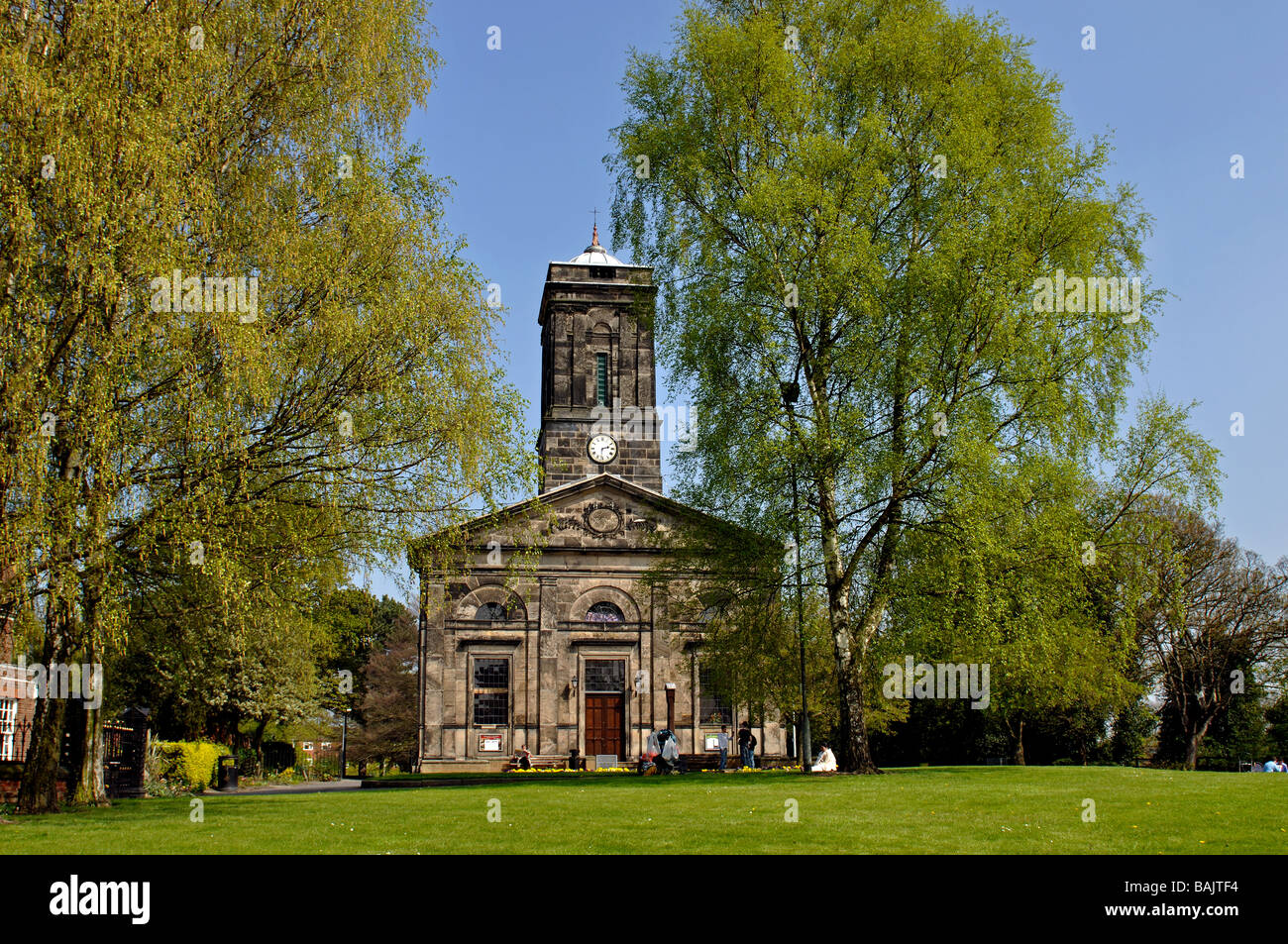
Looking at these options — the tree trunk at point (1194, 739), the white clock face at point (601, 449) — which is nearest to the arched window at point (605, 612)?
the white clock face at point (601, 449)

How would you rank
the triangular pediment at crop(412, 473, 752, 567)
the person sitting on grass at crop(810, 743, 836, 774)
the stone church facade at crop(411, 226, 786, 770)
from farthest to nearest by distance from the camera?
1. the triangular pediment at crop(412, 473, 752, 567)
2. the stone church facade at crop(411, 226, 786, 770)
3. the person sitting on grass at crop(810, 743, 836, 774)

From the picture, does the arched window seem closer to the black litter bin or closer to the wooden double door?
the wooden double door

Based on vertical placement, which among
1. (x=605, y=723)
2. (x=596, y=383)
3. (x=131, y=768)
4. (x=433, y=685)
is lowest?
(x=605, y=723)

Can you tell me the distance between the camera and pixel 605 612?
141ft

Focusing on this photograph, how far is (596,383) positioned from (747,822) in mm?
37234

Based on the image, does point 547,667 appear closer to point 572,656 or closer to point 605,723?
point 572,656

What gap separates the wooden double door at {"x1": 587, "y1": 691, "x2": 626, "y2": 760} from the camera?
41.7 metres

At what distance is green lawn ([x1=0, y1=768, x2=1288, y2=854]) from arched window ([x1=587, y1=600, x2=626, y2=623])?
24221 mm

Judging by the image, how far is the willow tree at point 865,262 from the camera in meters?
18.9

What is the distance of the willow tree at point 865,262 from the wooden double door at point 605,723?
21896 mm

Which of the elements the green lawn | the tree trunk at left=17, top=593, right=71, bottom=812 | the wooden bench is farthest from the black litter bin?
the tree trunk at left=17, top=593, right=71, bottom=812

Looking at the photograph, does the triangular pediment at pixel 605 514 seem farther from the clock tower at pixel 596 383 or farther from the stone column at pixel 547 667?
the clock tower at pixel 596 383

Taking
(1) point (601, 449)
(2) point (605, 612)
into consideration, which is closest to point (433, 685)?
(2) point (605, 612)

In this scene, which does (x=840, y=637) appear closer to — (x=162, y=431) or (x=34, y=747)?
(x=162, y=431)
